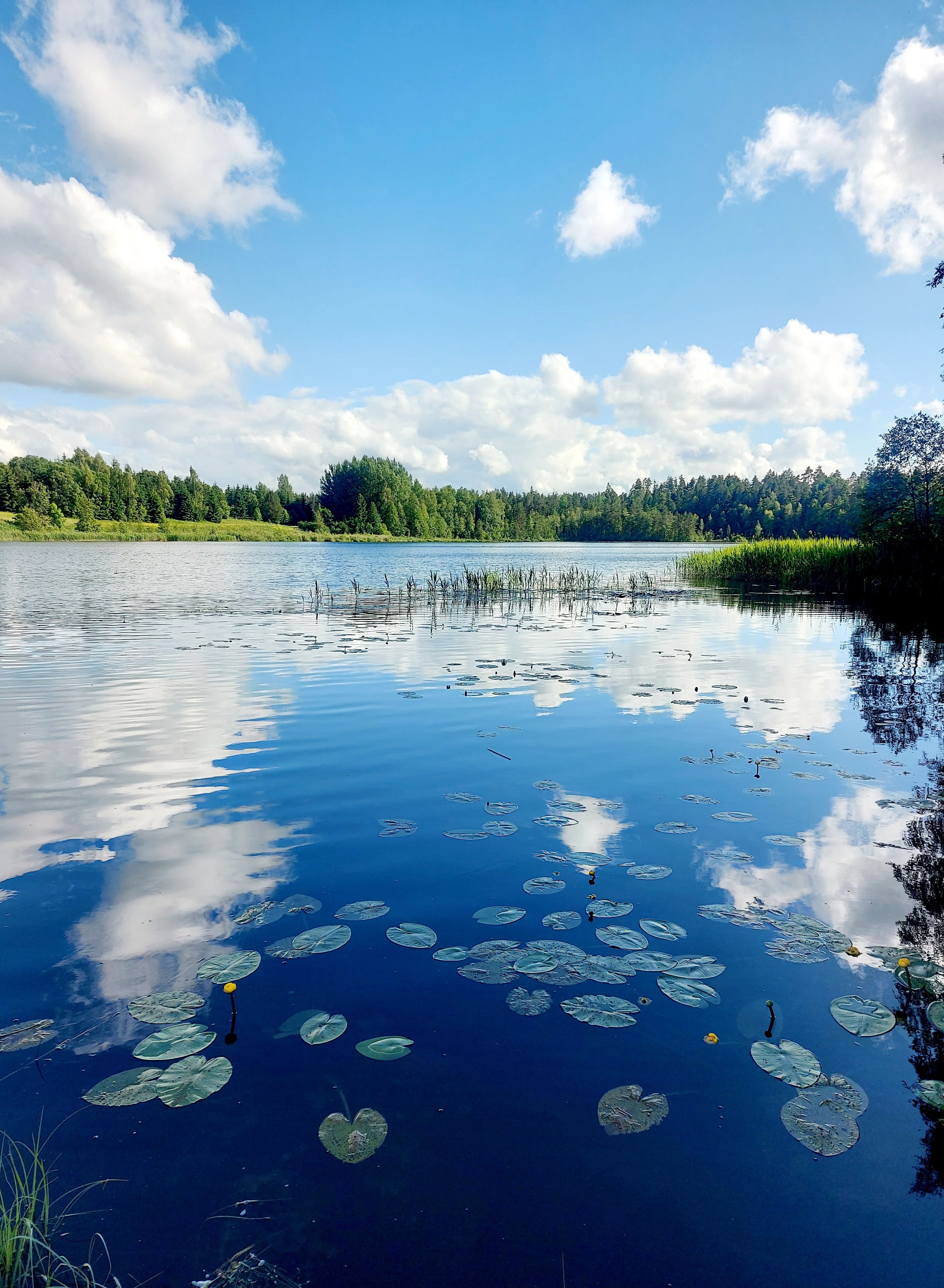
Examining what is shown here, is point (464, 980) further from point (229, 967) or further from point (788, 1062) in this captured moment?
point (788, 1062)

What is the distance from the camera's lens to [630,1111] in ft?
10.6

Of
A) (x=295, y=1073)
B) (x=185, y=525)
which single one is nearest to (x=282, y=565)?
(x=295, y=1073)

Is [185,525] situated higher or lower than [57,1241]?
higher

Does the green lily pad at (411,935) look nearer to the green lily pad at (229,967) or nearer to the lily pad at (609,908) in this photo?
the green lily pad at (229,967)

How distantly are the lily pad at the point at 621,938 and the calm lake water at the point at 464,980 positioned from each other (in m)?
0.07

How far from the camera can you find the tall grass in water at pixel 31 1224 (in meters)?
2.34

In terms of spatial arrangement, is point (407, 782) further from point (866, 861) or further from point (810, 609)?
point (810, 609)

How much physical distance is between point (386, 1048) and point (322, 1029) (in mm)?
408

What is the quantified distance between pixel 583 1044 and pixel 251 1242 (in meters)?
1.86

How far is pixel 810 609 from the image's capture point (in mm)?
27734

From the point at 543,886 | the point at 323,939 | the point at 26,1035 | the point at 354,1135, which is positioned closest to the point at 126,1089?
the point at 26,1035

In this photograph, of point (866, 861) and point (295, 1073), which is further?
point (866, 861)

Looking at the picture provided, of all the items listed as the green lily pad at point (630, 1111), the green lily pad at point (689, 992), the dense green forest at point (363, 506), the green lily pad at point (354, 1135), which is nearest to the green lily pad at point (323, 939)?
the green lily pad at point (354, 1135)

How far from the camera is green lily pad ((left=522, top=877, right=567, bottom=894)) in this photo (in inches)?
208
